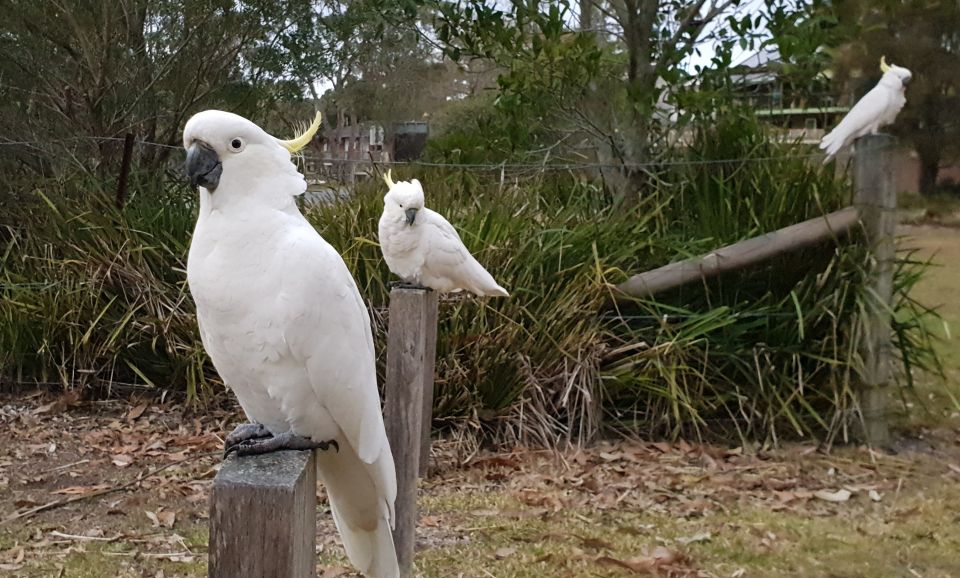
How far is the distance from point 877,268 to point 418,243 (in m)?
2.11

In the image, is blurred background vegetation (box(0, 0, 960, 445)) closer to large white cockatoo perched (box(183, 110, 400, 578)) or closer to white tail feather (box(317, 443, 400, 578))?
white tail feather (box(317, 443, 400, 578))

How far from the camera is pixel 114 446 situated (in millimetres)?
3730

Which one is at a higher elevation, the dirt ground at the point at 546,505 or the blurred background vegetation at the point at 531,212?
the blurred background vegetation at the point at 531,212

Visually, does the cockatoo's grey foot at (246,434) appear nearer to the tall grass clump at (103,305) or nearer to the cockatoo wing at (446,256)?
the cockatoo wing at (446,256)

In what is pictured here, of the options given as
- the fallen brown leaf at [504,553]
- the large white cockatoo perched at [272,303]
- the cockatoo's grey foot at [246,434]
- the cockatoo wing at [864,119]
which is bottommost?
the fallen brown leaf at [504,553]

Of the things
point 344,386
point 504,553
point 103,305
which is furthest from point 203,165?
point 103,305

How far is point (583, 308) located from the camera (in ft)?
13.0

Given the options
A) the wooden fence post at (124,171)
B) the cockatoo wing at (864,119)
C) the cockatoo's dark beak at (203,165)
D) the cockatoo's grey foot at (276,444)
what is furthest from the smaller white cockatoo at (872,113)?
the wooden fence post at (124,171)

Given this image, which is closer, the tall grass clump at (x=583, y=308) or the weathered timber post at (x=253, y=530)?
the weathered timber post at (x=253, y=530)

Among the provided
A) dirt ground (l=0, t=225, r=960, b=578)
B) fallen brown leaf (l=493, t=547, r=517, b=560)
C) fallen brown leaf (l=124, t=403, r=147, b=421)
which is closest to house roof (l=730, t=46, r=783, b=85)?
dirt ground (l=0, t=225, r=960, b=578)

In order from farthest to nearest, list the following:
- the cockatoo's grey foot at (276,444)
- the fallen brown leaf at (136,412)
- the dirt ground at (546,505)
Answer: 1. the fallen brown leaf at (136,412)
2. the dirt ground at (546,505)
3. the cockatoo's grey foot at (276,444)

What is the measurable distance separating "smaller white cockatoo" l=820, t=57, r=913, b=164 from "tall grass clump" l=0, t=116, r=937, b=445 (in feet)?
0.70

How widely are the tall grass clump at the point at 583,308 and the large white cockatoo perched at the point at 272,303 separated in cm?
207

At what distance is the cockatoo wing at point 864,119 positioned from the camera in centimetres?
387
